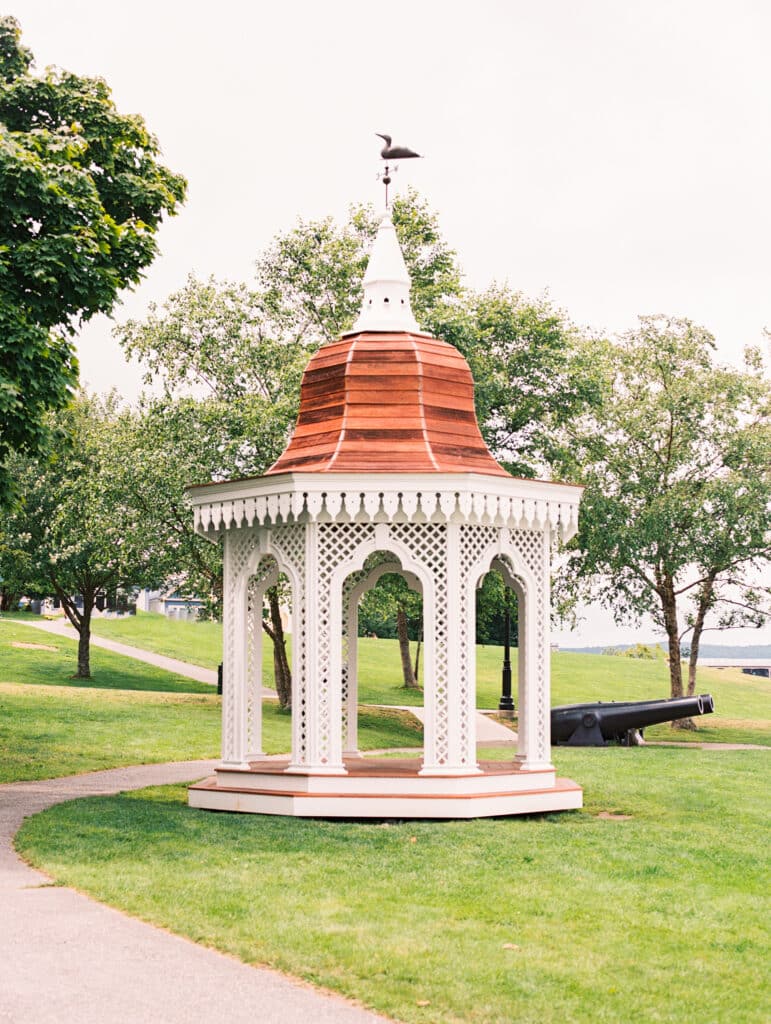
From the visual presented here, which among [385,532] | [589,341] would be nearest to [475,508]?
[385,532]

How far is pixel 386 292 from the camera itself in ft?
57.4

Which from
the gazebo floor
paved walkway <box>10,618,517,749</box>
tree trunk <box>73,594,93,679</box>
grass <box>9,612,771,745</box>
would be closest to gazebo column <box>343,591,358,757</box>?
the gazebo floor

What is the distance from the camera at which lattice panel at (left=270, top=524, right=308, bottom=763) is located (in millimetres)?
15320

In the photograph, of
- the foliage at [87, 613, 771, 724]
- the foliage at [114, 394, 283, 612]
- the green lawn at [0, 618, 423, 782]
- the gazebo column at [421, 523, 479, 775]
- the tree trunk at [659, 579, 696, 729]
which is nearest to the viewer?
the gazebo column at [421, 523, 479, 775]

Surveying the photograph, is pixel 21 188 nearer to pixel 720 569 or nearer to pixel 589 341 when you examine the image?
pixel 589 341

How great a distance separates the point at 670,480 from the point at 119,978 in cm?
3010

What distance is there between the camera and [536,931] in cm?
909

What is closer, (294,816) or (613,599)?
(294,816)

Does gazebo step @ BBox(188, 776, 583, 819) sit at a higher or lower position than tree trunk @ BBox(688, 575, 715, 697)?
lower

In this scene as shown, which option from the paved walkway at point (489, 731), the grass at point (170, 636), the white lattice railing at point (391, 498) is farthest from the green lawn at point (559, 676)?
the white lattice railing at point (391, 498)

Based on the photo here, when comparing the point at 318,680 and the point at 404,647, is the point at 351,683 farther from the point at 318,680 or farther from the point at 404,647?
the point at 404,647

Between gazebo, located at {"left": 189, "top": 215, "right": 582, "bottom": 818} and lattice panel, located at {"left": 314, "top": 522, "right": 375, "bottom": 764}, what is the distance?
0.06ft

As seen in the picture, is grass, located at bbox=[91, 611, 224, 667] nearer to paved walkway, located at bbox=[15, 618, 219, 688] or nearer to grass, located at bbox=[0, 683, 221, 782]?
paved walkway, located at bbox=[15, 618, 219, 688]

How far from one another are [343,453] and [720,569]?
22.2 metres
